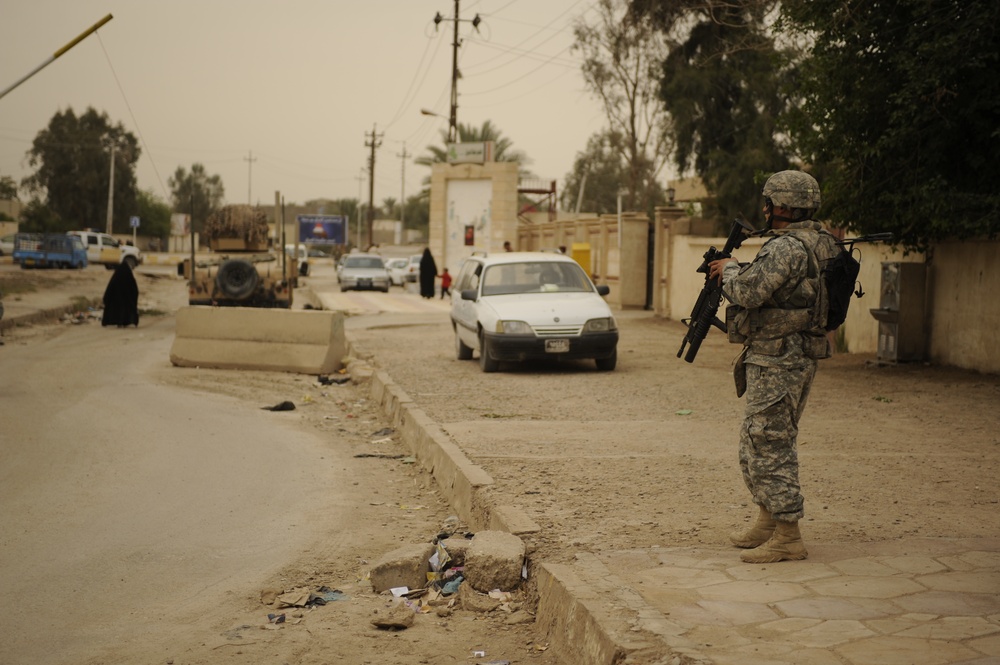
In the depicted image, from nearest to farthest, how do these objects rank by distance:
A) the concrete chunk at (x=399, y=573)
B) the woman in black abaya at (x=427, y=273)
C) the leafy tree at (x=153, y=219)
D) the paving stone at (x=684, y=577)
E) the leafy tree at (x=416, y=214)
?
the paving stone at (x=684, y=577), the concrete chunk at (x=399, y=573), the woman in black abaya at (x=427, y=273), the leafy tree at (x=153, y=219), the leafy tree at (x=416, y=214)

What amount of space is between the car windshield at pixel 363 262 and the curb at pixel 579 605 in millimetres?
36990

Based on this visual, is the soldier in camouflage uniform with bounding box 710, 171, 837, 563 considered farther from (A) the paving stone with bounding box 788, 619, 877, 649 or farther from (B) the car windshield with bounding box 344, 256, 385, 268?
(B) the car windshield with bounding box 344, 256, 385, 268

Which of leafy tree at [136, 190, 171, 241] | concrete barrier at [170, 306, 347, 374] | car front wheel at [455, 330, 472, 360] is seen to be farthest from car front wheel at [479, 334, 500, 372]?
leafy tree at [136, 190, 171, 241]

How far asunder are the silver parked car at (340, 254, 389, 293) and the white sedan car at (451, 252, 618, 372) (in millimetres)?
27791

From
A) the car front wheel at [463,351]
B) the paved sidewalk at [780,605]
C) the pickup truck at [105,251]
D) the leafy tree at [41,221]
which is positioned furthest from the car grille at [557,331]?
the leafy tree at [41,221]

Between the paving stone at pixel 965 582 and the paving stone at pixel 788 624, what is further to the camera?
the paving stone at pixel 965 582

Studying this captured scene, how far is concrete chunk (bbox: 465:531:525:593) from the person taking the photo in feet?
17.9

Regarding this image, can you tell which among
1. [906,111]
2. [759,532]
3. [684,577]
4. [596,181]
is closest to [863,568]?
[759,532]

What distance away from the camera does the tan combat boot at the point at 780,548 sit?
522 centimetres

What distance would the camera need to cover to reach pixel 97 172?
9075 centimetres

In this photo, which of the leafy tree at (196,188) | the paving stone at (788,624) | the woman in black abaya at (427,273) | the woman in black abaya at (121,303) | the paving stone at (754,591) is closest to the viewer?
the paving stone at (788,624)

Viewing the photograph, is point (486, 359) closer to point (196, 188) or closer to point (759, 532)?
point (759, 532)

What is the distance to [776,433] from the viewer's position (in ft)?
17.0

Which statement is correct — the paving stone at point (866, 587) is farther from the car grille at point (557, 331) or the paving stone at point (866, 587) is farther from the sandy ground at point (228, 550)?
the car grille at point (557, 331)
